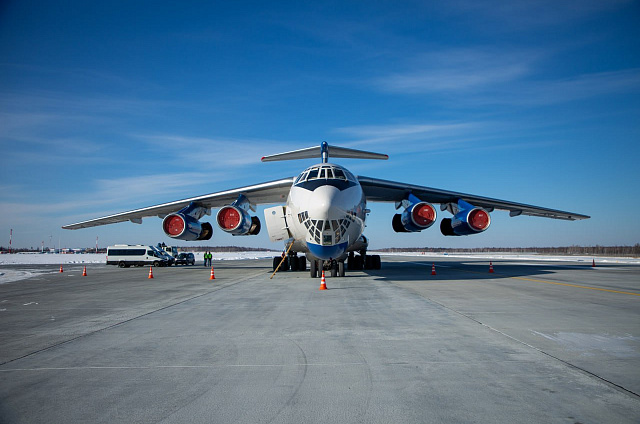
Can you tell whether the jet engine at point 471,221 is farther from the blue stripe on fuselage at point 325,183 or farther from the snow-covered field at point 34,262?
the snow-covered field at point 34,262

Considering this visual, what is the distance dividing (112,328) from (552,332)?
632 centimetres

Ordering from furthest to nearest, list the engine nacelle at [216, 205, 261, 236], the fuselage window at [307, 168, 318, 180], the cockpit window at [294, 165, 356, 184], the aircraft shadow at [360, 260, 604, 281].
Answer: the engine nacelle at [216, 205, 261, 236]
the aircraft shadow at [360, 260, 604, 281]
the fuselage window at [307, 168, 318, 180]
the cockpit window at [294, 165, 356, 184]

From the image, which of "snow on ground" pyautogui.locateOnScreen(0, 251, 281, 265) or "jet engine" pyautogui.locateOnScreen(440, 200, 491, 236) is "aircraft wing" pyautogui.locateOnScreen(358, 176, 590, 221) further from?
"snow on ground" pyautogui.locateOnScreen(0, 251, 281, 265)

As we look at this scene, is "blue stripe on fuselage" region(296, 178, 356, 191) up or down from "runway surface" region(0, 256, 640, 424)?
up

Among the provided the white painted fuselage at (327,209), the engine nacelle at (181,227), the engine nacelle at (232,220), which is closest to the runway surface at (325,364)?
Result: the white painted fuselage at (327,209)

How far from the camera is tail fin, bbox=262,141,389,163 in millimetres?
17359

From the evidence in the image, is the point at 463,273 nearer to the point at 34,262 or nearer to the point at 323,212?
the point at 323,212

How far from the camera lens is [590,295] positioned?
942 cm

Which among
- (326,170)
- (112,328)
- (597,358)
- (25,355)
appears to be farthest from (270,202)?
(597,358)

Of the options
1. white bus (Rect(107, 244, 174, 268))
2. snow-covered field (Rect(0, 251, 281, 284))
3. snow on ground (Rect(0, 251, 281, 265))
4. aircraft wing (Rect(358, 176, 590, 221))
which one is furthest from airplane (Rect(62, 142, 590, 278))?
snow on ground (Rect(0, 251, 281, 265))

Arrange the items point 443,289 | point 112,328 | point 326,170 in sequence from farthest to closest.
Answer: point 326,170, point 443,289, point 112,328

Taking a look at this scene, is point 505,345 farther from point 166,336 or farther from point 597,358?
point 166,336

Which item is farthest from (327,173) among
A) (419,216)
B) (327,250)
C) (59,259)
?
(59,259)

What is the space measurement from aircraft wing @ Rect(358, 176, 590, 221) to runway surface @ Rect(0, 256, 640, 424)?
9453 mm
